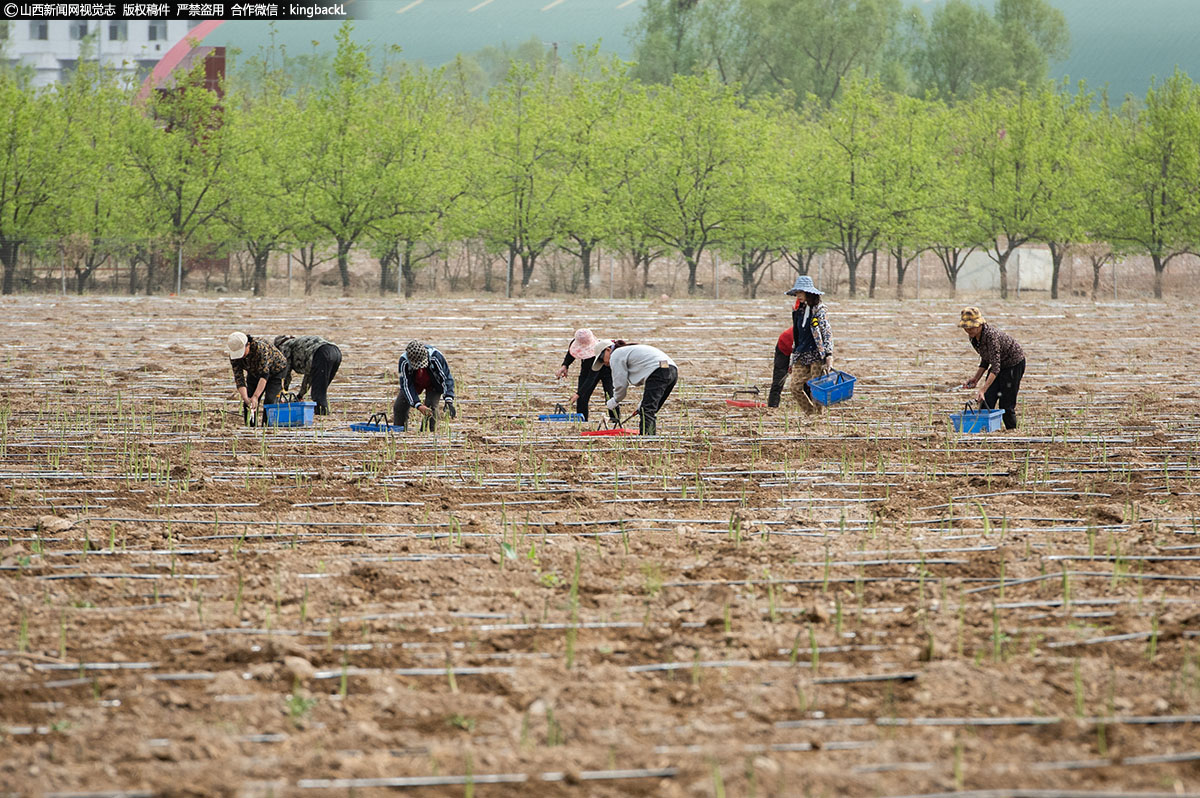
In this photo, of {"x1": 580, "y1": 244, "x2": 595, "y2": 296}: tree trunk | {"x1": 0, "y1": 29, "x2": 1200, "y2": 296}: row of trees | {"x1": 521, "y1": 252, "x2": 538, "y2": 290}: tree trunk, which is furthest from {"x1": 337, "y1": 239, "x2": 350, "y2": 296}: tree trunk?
{"x1": 580, "y1": 244, "x2": 595, "y2": 296}: tree trunk

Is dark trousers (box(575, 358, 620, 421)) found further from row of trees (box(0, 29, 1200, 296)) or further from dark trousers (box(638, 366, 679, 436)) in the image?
row of trees (box(0, 29, 1200, 296))

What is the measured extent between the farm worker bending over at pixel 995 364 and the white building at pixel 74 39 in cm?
7458

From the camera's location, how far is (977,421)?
963 centimetres

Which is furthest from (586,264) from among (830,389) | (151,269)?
(830,389)

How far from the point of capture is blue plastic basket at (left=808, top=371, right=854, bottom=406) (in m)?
10.4

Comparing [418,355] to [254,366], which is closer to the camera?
[418,355]

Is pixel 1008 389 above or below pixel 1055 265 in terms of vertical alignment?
below

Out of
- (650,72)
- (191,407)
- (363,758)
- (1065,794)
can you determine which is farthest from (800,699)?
(650,72)

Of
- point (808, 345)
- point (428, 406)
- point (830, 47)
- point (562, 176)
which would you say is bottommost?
point (428, 406)

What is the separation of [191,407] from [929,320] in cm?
1601

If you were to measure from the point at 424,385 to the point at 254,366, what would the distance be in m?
1.38

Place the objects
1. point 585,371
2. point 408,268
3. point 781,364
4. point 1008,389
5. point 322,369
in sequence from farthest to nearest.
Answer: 1. point 408,268
2. point 781,364
3. point 322,369
4. point 585,371
5. point 1008,389

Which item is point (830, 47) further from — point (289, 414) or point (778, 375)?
point (289, 414)

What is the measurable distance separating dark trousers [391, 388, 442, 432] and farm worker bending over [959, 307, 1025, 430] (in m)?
4.31
